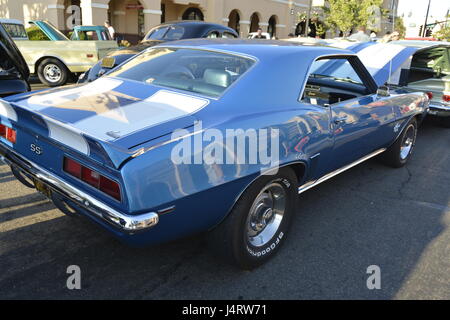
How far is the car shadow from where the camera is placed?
8.09 ft

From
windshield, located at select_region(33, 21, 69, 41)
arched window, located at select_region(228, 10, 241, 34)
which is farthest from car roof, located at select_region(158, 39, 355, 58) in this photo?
arched window, located at select_region(228, 10, 241, 34)

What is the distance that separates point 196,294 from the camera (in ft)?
8.00

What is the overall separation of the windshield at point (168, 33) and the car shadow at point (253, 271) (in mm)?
6012

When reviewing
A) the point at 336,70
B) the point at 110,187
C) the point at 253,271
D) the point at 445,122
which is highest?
the point at 336,70

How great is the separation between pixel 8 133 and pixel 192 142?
152 centimetres

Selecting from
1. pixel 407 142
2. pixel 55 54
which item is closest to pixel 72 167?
pixel 407 142

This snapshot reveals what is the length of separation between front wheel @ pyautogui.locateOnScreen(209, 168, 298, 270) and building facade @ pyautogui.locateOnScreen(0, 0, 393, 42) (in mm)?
16418

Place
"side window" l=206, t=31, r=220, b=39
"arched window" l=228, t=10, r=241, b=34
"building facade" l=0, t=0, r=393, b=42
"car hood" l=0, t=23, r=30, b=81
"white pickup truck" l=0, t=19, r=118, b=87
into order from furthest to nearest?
"arched window" l=228, t=10, r=241, b=34
"building facade" l=0, t=0, r=393, b=42
"white pickup truck" l=0, t=19, r=118, b=87
"side window" l=206, t=31, r=220, b=39
"car hood" l=0, t=23, r=30, b=81

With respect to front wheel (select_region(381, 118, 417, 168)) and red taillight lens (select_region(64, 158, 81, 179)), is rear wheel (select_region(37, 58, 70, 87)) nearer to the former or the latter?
front wheel (select_region(381, 118, 417, 168))

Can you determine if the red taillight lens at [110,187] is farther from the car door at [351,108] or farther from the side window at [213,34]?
the side window at [213,34]

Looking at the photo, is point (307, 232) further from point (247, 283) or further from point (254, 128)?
point (254, 128)

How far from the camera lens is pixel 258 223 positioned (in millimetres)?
2758

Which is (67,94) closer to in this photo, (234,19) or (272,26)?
(234,19)

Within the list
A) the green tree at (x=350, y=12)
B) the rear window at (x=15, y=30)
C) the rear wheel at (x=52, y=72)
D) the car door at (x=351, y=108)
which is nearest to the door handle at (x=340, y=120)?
the car door at (x=351, y=108)
